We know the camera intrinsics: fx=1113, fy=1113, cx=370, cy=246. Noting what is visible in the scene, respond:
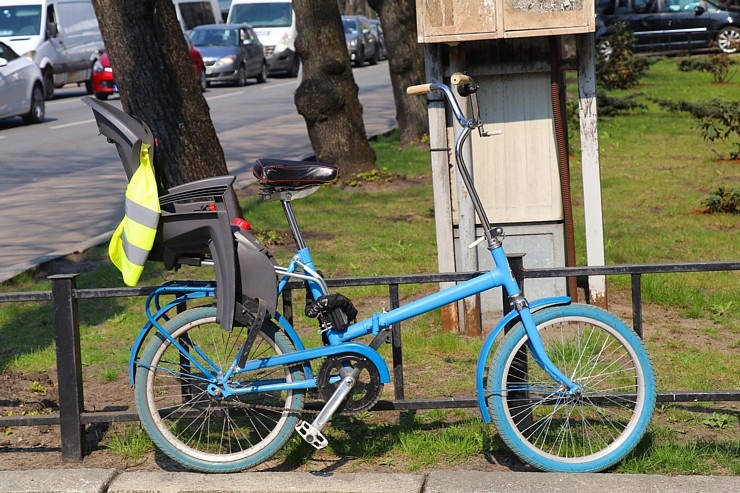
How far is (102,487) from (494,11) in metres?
3.23

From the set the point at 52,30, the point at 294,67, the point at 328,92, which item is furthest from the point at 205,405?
the point at 294,67

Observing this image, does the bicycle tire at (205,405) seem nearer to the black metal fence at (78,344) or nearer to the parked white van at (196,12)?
the black metal fence at (78,344)

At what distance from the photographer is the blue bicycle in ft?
14.3

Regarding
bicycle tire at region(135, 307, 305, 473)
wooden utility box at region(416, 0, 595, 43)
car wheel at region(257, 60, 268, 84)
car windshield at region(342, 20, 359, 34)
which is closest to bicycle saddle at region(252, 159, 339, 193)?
bicycle tire at region(135, 307, 305, 473)

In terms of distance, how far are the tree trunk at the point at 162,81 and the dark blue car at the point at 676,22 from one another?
74.9 ft

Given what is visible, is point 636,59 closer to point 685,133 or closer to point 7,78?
point 685,133

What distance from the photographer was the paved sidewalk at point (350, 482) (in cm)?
416

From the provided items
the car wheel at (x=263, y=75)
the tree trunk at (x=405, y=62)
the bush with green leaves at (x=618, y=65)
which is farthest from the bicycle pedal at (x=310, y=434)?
the car wheel at (x=263, y=75)

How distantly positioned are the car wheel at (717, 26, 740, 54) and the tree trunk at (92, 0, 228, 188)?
2387 cm

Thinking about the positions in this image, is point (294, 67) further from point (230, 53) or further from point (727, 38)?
point (727, 38)

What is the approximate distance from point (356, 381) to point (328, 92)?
26.0 ft

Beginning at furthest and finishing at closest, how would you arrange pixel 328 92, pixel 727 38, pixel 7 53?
pixel 727 38, pixel 7 53, pixel 328 92

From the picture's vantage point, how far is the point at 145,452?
4816 millimetres

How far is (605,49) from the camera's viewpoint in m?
25.3
